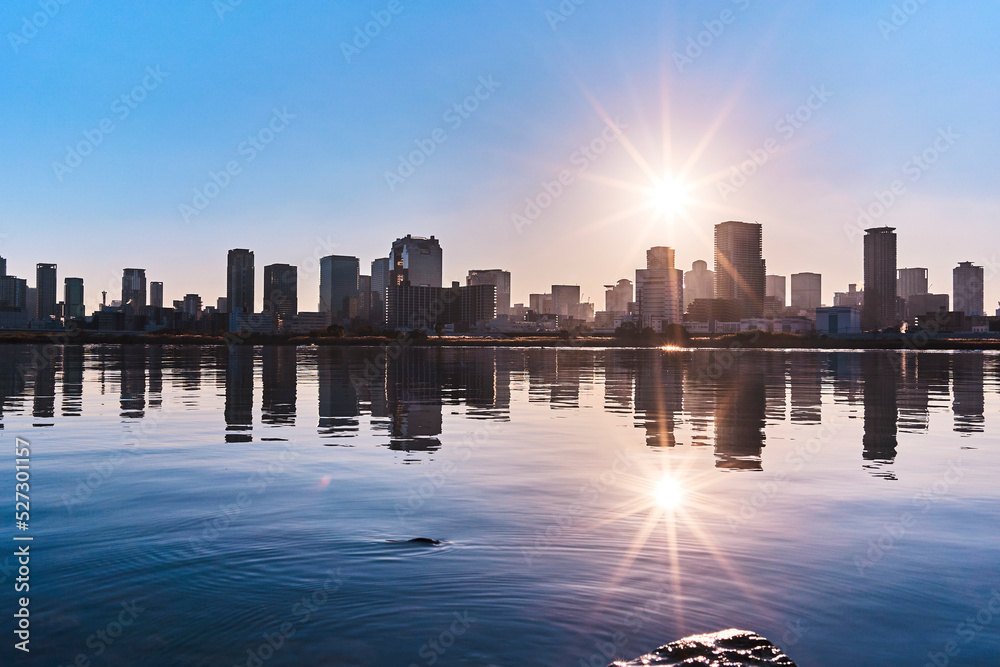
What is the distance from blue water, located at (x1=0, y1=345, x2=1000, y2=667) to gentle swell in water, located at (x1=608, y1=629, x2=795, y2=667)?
102 cm

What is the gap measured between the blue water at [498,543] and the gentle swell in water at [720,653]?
102 centimetres

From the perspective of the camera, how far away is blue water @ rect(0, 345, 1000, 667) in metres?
7.76

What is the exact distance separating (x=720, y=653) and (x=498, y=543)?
5.26 metres

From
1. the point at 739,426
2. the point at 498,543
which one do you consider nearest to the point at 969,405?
the point at 739,426

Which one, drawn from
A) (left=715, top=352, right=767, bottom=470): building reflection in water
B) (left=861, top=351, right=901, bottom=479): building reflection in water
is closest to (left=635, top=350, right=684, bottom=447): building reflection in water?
(left=715, top=352, right=767, bottom=470): building reflection in water

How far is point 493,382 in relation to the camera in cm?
5438

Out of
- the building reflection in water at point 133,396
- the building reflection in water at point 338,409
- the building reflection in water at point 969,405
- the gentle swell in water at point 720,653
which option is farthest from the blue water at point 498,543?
the building reflection in water at point 133,396

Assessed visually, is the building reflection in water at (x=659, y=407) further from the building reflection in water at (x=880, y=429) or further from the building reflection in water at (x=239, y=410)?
the building reflection in water at (x=239, y=410)

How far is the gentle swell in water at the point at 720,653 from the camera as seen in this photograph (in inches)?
245

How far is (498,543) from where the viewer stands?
36.8 ft

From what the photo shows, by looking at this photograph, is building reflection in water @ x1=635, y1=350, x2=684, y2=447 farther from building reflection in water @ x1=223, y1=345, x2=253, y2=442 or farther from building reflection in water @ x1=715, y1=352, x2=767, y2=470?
building reflection in water @ x1=223, y1=345, x2=253, y2=442

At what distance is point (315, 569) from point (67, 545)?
4.26 m

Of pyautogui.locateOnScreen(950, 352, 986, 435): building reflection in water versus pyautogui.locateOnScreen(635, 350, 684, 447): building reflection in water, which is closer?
pyautogui.locateOnScreen(635, 350, 684, 447): building reflection in water

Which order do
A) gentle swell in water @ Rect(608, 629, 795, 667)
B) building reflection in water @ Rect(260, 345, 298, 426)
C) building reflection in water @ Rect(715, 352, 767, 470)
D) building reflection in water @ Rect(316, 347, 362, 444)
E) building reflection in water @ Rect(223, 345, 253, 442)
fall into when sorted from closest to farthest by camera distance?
gentle swell in water @ Rect(608, 629, 795, 667)
building reflection in water @ Rect(715, 352, 767, 470)
building reflection in water @ Rect(223, 345, 253, 442)
building reflection in water @ Rect(316, 347, 362, 444)
building reflection in water @ Rect(260, 345, 298, 426)
